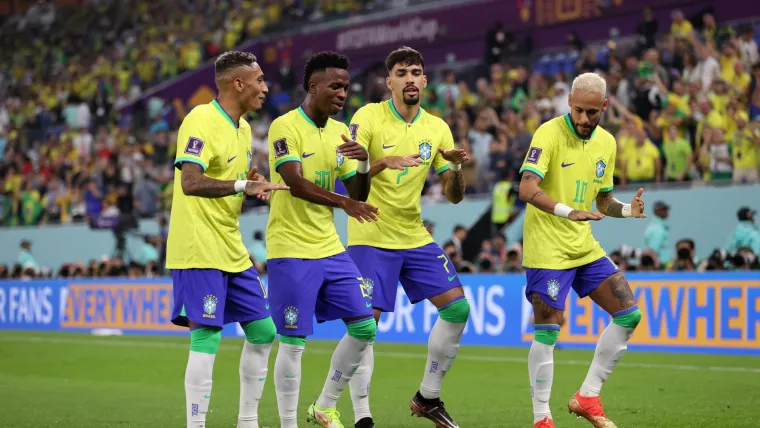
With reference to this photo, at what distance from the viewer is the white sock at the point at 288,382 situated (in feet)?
25.7

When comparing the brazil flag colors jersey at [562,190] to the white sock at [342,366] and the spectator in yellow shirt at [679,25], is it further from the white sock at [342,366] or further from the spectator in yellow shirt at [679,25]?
A: the spectator in yellow shirt at [679,25]

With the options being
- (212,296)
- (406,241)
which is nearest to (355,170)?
(406,241)

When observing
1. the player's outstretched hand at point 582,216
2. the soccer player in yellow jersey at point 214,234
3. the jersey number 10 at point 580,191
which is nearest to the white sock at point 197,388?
the soccer player in yellow jersey at point 214,234

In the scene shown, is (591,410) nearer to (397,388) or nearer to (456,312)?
(456,312)

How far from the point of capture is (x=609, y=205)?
8.58m

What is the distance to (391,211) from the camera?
870cm

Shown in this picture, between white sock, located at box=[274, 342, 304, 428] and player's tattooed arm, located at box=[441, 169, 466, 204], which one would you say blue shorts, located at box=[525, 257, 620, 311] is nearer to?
player's tattooed arm, located at box=[441, 169, 466, 204]

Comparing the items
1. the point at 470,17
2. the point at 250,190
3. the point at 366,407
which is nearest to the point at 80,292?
the point at 470,17

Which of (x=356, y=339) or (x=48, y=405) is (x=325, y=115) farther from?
(x=48, y=405)

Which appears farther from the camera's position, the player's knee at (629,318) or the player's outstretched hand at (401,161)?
the player's knee at (629,318)

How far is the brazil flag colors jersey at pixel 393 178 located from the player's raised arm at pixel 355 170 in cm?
50

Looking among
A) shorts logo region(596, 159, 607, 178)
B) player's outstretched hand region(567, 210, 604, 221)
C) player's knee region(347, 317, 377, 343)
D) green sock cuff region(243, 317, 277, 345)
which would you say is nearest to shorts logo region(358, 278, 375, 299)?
player's knee region(347, 317, 377, 343)

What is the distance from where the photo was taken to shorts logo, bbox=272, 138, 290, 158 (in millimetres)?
7895

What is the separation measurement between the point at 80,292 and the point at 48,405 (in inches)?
524
